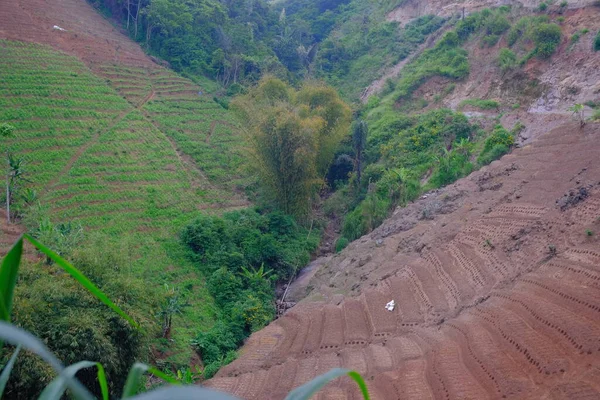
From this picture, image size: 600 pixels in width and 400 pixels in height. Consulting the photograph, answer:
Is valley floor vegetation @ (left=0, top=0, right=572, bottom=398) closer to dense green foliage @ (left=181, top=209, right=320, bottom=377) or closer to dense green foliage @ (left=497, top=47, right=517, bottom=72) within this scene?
dense green foliage @ (left=181, top=209, right=320, bottom=377)

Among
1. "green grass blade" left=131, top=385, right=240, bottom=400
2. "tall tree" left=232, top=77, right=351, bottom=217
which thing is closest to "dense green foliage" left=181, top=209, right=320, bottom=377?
"tall tree" left=232, top=77, right=351, bottom=217

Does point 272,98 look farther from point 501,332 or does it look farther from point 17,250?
point 17,250

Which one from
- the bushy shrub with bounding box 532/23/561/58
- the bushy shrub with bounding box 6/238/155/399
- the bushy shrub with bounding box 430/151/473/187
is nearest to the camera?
the bushy shrub with bounding box 6/238/155/399

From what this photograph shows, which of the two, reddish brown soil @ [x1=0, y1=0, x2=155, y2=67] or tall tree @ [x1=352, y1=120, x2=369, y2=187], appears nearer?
tall tree @ [x1=352, y1=120, x2=369, y2=187]

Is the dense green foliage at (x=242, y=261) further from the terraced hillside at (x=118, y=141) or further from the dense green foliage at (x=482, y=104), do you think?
the dense green foliage at (x=482, y=104)

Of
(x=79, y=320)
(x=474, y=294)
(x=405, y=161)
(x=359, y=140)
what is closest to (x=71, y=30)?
(x=359, y=140)

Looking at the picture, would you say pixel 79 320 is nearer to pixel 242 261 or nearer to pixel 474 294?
pixel 474 294

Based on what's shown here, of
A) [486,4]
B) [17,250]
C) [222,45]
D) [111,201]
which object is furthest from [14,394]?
[486,4]
